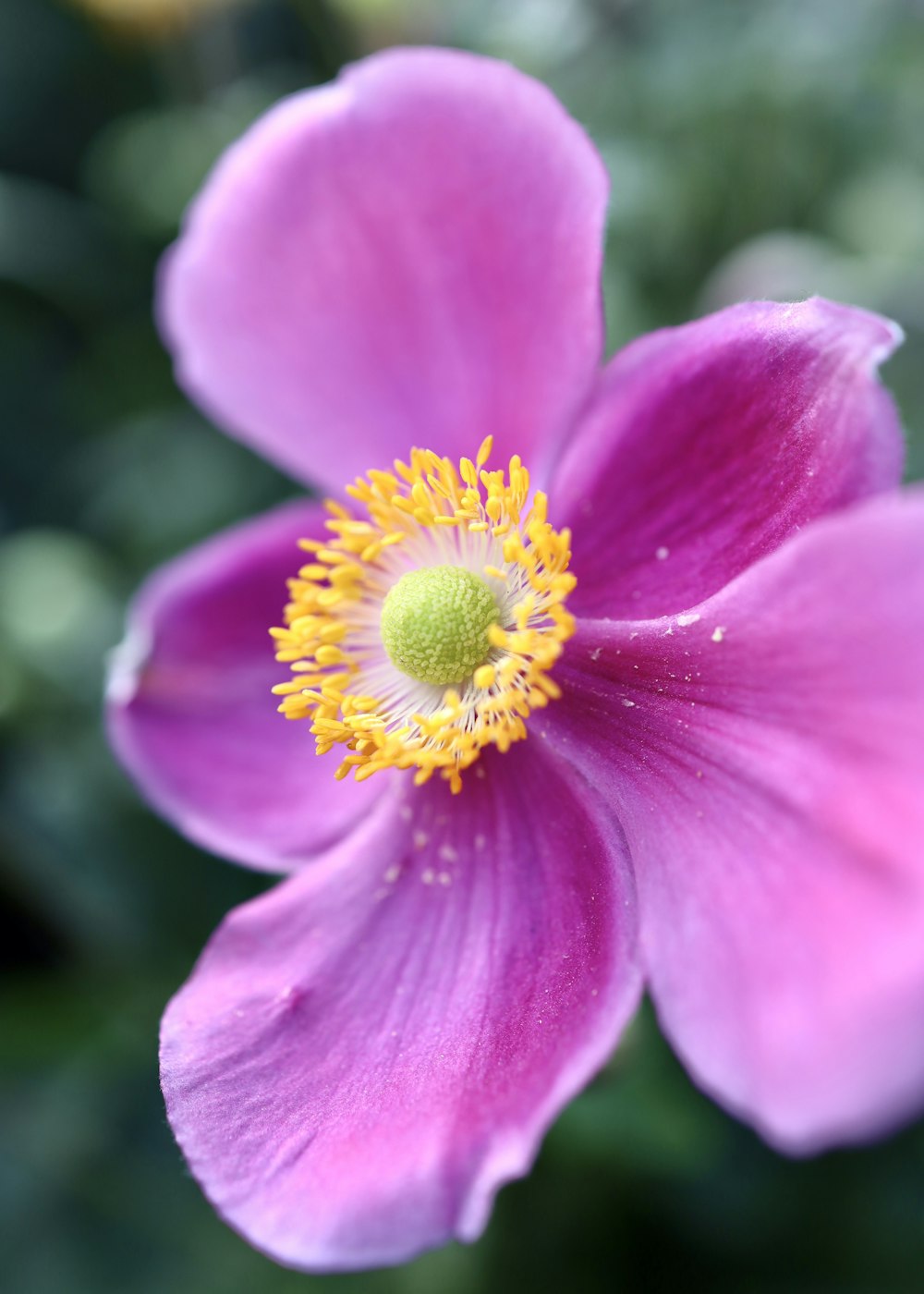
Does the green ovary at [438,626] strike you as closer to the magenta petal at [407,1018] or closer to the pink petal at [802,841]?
the magenta petal at [407,1018]

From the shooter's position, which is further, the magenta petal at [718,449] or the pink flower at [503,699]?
the magenta petal at [718,449]

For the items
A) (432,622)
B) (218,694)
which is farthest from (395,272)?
(218,694)

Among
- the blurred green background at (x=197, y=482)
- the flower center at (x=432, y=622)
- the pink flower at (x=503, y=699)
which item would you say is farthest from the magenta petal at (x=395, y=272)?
the blurred green background at (x=197, y=482)

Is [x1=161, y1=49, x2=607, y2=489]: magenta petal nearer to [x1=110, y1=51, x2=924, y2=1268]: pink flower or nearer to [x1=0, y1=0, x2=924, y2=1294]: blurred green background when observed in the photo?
[x1=110, y1=51, x2=924, y2=1268]: pink flower

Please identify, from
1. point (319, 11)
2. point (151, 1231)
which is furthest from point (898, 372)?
point (151, 1231)

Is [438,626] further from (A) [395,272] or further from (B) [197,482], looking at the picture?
(B) [197,482]

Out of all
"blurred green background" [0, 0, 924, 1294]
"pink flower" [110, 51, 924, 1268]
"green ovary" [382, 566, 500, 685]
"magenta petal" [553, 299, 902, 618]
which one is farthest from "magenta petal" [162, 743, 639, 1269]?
"blurred green background" [0, 0, 924, 1294]

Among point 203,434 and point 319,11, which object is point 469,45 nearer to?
point 319,11
